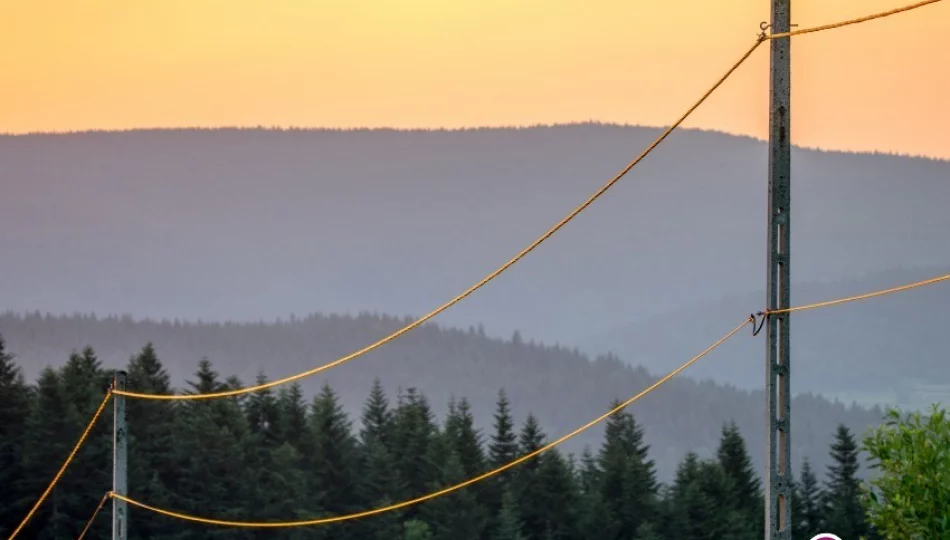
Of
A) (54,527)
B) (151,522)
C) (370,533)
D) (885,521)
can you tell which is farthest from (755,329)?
(370,533)

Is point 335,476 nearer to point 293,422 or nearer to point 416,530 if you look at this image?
point 293,422

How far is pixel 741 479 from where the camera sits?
136m

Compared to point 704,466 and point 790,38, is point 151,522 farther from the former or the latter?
point 790,38

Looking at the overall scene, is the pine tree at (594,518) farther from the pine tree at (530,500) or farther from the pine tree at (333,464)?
the pine tree at (333,464)

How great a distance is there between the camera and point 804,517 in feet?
422

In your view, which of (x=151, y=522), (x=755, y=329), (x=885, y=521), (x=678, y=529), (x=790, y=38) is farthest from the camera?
(x=678, y=529)

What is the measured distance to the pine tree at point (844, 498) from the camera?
131m

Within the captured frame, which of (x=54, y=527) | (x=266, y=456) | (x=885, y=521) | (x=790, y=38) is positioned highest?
(x=266, y=456)

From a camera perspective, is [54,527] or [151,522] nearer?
[54,527]

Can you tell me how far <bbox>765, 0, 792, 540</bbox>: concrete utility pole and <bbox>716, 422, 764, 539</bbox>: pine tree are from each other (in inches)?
4411

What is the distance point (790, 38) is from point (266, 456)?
388ft

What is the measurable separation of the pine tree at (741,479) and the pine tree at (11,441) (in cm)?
5122

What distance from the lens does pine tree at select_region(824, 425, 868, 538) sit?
13112 cm

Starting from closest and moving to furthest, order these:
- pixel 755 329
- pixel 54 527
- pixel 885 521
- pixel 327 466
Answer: pixel 755 329 → pixel 885 521 → pixel 54 527 → pixel 327 466
